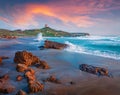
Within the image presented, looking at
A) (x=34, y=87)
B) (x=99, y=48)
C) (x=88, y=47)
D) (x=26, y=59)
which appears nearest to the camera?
(x=34, y=87)

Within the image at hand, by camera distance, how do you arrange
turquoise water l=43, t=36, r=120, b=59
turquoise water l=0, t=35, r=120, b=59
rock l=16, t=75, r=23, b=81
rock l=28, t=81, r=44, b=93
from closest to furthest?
rock l=28, t=81, r=44, b=93
rock l=16, t=75, r=23, b=81
turquoise water l=43, t=36, r=120, b=59
turquoise water l=0, t=35, r=120, b=59

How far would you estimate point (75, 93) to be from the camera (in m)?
10.0

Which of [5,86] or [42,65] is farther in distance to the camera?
[42,65]

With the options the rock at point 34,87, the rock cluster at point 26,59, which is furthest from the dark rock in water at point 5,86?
the rock cluster at point 26,59

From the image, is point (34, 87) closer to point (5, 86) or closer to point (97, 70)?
point (5, 86)

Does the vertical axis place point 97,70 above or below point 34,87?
below

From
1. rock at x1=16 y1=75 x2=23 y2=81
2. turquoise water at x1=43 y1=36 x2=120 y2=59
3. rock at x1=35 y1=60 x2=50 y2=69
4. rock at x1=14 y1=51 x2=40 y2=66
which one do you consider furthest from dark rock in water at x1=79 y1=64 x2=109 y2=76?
turquoise water at x1=43 y1=36 x2=120 y2=59

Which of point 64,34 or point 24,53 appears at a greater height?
point 24,53

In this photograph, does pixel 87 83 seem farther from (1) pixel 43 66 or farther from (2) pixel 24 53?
(2) pixel 24 53

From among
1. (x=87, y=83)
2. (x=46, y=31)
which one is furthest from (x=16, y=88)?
(x=46, y=31)

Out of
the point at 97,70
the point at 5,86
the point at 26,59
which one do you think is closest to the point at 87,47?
the point at 26,59

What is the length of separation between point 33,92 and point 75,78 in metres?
3.45

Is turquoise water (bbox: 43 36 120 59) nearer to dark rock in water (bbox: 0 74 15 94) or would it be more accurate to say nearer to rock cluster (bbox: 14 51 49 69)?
rock cluster (bbox: 14 51 49 69)

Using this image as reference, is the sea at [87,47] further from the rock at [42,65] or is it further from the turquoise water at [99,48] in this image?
the rock at [42,65]
